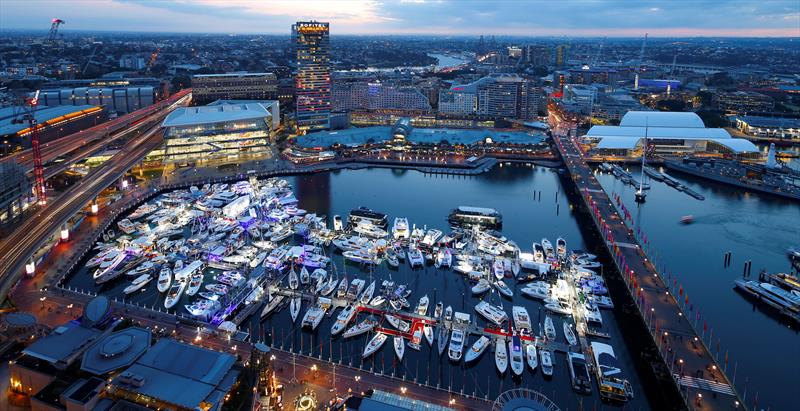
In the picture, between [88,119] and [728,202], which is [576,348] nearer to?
[728,202]

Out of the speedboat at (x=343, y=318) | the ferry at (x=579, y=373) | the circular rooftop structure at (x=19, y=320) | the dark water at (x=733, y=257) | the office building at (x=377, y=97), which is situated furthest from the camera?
the office building at (x=377, y=97)

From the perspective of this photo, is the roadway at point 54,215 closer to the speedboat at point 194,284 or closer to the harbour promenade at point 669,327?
the speedboat at point 194,284

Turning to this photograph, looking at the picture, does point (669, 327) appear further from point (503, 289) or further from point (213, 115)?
point (213, 115)

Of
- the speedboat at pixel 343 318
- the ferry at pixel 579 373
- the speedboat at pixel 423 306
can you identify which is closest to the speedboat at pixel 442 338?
the speedboat at pixel 423 306

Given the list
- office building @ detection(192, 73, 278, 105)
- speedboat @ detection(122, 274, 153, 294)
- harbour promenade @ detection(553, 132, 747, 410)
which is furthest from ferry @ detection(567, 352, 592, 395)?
office building @ detection(192, 73, 278, 105)

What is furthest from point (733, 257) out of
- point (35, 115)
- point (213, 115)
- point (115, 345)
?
point (35, 115)
